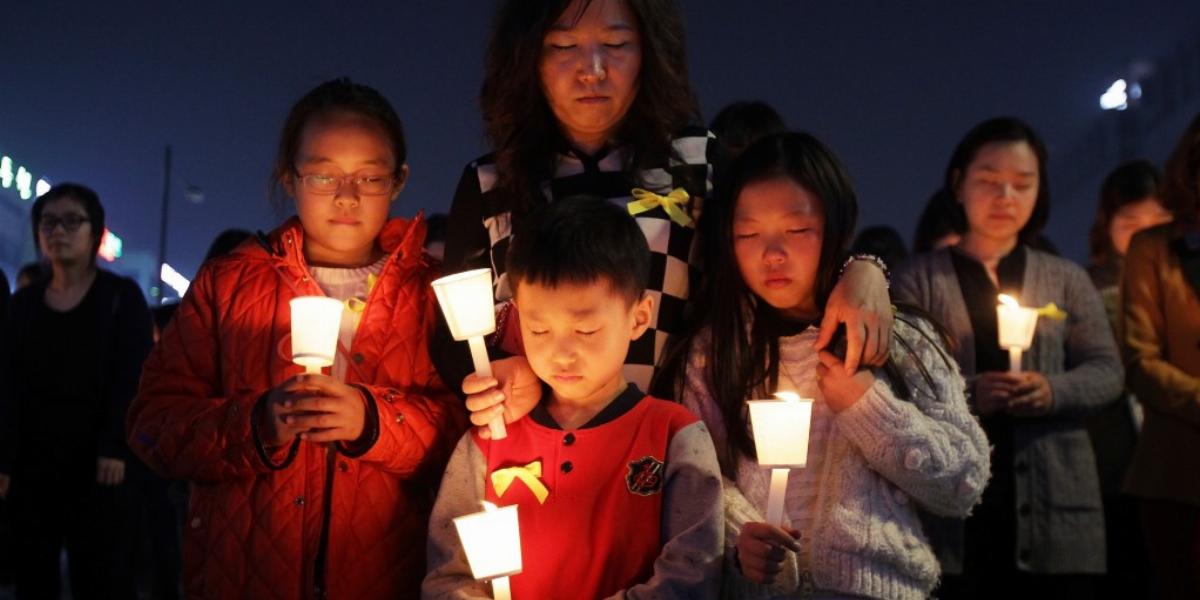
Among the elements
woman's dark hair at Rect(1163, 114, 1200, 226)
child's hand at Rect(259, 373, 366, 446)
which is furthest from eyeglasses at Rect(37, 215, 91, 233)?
woman's dark hair at Rect(1163, 114, 1200, 226)

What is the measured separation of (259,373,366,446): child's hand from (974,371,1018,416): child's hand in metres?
1.99

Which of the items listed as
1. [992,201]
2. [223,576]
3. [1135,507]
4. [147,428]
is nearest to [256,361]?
[147,428]

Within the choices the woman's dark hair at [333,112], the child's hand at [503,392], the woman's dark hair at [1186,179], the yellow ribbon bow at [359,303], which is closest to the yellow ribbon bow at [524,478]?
the child's hand at [503,392]

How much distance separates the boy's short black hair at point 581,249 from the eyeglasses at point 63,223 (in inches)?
127

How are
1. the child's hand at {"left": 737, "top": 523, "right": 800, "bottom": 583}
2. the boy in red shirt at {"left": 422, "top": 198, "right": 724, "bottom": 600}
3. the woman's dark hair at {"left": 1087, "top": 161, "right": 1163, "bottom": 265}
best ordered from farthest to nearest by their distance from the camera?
the woman's dark hair at {"left": 1087, "top": 161, "right": 1163, "bottom": 265} → the boy in red shirt at {"left": 422, "top": 198, "right": 724, "bottom": 600} → the child's hand at {"left": 737, "top": 523, "right": 800, "bottom": 583}

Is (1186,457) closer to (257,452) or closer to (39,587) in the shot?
(257,452)

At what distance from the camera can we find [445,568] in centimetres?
236

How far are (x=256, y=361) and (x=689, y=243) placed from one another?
1082mm

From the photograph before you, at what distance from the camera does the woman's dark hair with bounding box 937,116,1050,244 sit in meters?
3.86

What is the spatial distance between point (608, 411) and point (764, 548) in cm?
44

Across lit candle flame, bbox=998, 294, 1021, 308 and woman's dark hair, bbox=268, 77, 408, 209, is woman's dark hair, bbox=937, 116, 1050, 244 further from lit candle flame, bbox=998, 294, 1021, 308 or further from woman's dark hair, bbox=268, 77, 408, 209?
woman's dark hair, bbox=268, 77, 408, 209

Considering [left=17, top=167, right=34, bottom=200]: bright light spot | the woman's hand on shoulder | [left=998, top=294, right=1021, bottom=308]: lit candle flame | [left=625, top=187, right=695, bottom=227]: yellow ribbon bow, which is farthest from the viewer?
[left=17, top=167, right=34, bottom=200]: bright light spot

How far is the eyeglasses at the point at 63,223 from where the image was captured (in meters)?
4.88

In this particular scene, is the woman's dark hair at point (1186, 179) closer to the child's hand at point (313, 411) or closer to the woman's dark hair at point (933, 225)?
the woman's dark hair at point (933, 225)
